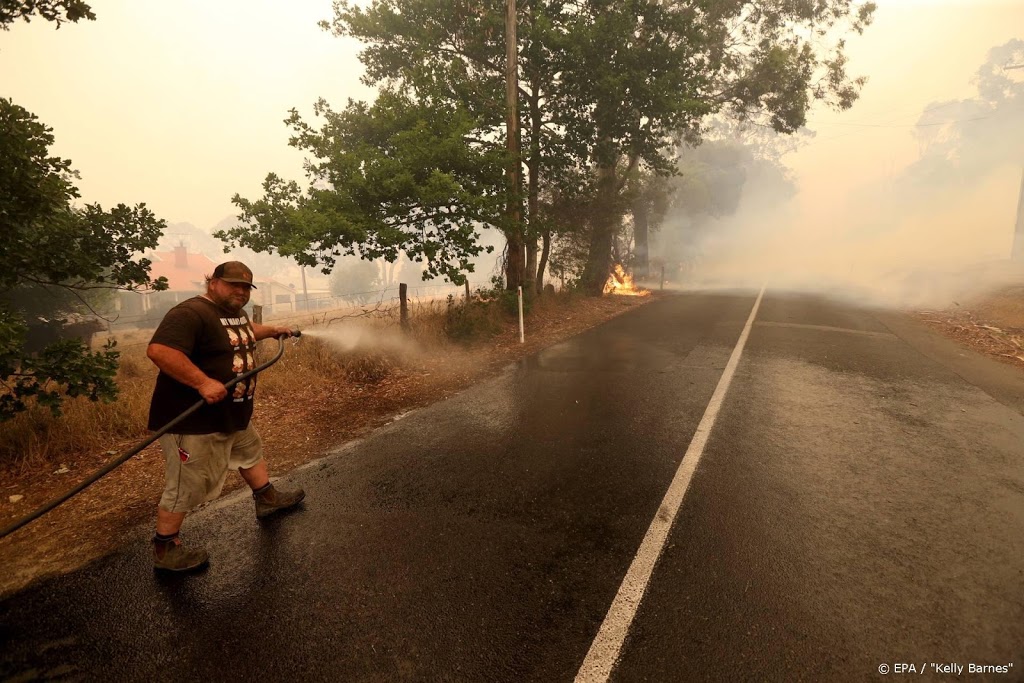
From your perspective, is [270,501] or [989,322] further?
[989,322]

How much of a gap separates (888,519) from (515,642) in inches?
116

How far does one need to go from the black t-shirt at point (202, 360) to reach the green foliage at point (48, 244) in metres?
1.63

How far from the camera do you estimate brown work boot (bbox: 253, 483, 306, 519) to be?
3428 mm

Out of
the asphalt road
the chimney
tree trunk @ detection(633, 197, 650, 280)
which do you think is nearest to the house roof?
the chimney

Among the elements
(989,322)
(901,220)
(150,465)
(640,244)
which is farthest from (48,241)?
(901,220)

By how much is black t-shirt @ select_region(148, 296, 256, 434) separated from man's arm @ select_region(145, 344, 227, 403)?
0.04m

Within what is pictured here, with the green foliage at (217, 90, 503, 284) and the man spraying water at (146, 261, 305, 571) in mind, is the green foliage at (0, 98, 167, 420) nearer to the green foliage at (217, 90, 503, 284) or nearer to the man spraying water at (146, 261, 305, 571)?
the man spraying water at (146, 261, 305, 571)

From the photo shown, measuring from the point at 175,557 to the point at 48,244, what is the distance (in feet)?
11.3

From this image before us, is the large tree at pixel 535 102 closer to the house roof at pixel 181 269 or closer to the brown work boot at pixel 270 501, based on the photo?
the brown work boot at pixel 270 501

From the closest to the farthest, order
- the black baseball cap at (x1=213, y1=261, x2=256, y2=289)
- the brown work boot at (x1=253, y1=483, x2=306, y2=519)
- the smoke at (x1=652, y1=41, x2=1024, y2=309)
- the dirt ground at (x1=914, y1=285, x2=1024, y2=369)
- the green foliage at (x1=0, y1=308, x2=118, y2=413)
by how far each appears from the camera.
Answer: the black baseball cap at (x1=213, y1=261, x2=256, y2=289) < the brown work boot at (x1=253, y1=483, x2=306, y2=519) < the green foliage at (x1=0, y1=308, x2=118, y2=413) < the dirt ground at (x1=914, y1=285, x2=1024, y2=369) < the smoke at (x1=652, y1=41, x2=1024, y2=309)

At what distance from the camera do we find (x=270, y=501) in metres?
3.48

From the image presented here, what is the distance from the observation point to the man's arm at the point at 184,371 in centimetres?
268

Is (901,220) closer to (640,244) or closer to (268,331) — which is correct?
(640,244)

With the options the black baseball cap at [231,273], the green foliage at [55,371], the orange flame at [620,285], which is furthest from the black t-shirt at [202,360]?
the orange flame at [620,285]
